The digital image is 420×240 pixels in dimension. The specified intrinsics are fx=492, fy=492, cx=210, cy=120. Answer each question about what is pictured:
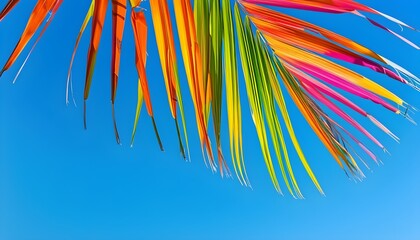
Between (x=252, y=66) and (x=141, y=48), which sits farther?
(x=252, y=66)

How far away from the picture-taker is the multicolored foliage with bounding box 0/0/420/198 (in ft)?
1.67

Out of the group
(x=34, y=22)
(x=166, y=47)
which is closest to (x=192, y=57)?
(x=166, y=47)

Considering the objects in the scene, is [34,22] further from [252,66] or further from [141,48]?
[252,66]

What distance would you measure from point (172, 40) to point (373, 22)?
0.22m

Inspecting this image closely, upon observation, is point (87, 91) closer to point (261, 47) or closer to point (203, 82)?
point (203, 82)

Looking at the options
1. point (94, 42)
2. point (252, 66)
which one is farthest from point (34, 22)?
point (252, 66)

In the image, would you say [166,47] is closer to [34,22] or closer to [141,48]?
[141,48]

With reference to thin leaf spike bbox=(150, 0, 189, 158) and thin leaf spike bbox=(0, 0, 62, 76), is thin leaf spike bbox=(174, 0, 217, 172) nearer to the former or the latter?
thin leaf spike bbox=(150, 0, 189, 158)

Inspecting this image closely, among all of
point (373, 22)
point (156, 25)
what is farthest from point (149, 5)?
point (373, 22)

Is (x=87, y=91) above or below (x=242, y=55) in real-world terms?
below

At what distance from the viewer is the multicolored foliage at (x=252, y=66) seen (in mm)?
508

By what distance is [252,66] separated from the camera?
67cm

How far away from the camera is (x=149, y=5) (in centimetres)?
55

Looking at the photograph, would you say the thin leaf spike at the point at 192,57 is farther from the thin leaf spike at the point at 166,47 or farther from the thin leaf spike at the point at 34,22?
the thin leaf spike at the point at 34,22
